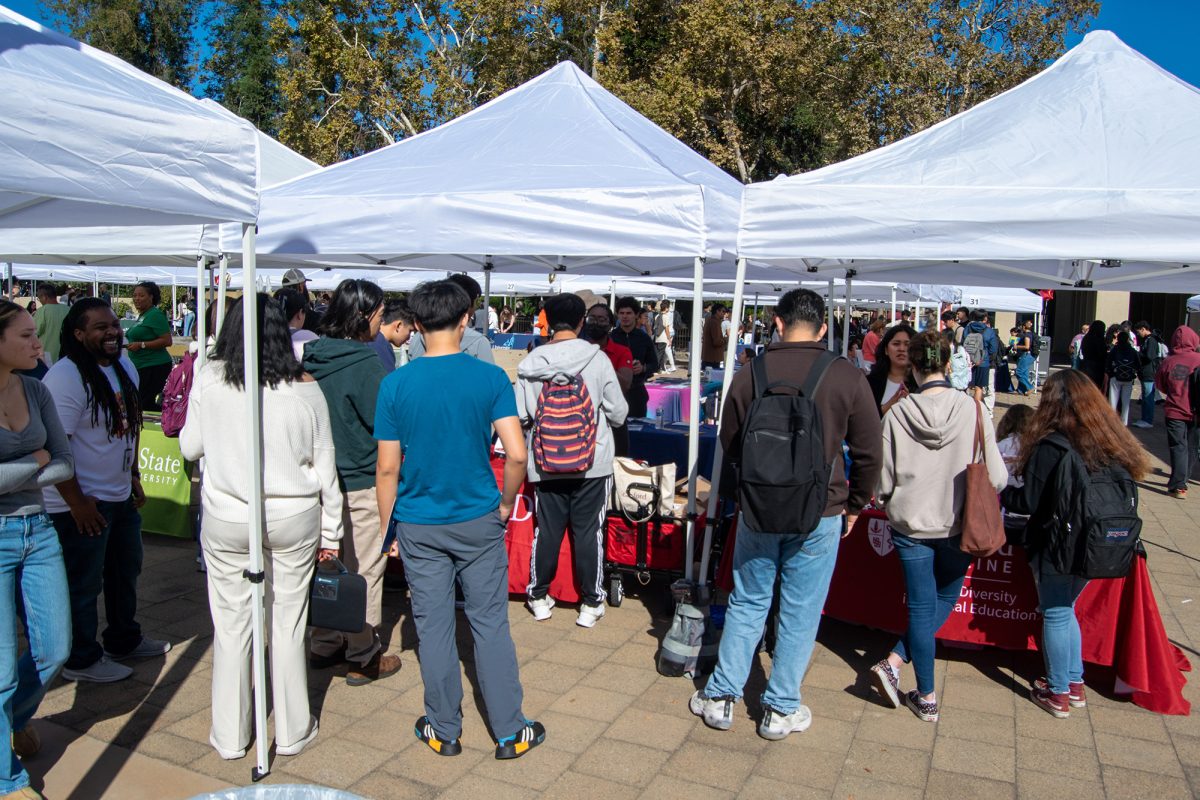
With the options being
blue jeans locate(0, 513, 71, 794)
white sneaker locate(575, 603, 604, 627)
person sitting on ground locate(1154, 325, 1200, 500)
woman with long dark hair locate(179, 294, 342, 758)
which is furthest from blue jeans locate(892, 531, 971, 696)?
person sitting on ground locate(1154, 325, 1200, 500)

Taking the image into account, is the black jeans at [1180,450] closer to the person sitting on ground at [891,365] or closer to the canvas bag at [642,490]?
the person sitting on ground at [891,365]

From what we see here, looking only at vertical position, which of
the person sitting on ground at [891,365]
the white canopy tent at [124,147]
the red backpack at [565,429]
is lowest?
the red backpack at [565,429]

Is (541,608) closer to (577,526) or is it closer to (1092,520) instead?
(577,526)

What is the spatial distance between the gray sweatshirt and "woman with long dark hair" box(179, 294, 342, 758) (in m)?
0.39

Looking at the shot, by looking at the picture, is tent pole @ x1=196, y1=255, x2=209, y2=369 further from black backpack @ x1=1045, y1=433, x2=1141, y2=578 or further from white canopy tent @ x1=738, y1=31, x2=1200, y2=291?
black backpack @ x1=1045, y1=433, x2=1141, y2=578

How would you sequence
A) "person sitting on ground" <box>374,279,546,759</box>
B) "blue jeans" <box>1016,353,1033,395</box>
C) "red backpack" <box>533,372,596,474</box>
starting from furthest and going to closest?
"blue jeans" <box>1016,353,1033,395</box>, "red backpack" <box>533,372,596,474</box>, "person sitting on ground" <box>374,279,546,759</box>

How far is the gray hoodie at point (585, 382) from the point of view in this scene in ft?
14.0

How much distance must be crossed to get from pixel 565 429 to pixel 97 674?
7.55ft

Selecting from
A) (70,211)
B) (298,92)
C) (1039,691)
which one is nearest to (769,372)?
(1039,691)

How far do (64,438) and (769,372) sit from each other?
8.19ft

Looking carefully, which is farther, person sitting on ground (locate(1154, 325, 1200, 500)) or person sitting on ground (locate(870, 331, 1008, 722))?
person sitting on ground (locate(1154, 325, 1200, 500))

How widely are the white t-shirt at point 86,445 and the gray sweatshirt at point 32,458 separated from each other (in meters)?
0.53

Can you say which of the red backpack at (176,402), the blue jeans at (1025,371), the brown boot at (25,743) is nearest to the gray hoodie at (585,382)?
the brown boot at (25,743)

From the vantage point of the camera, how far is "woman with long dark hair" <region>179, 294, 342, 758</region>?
299 cm
